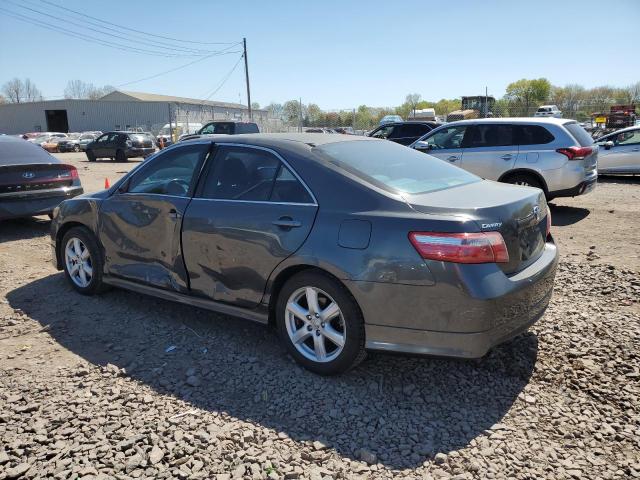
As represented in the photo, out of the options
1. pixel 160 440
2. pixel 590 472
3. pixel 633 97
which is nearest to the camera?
pixel 590 472

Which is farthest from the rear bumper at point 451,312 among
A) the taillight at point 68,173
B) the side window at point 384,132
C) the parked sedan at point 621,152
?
the side window at point 384,132

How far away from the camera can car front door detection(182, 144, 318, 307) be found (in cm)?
346

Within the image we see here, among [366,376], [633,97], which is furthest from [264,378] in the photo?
[633,97]

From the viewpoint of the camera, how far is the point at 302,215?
3387 millimetres

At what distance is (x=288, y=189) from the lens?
3572 millimetres

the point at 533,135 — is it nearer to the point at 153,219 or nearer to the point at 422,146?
the point at 422,146

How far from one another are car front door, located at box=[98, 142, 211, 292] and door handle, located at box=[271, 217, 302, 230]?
3.29 ft

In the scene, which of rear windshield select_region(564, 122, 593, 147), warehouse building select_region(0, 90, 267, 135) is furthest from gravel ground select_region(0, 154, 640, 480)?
warehouse building select_region(0, 90, 267, 135)

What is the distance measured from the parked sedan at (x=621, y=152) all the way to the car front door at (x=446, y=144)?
6.20 m

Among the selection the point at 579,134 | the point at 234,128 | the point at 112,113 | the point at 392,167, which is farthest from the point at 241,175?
the point at 112,113

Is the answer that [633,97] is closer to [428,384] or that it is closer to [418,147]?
[418,147]

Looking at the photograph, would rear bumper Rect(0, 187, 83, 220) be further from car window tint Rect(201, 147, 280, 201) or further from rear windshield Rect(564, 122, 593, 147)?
rear windshield Rect(564, 122, 593, 147)

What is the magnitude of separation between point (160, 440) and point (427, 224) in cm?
190

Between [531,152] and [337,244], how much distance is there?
6.89 meters
